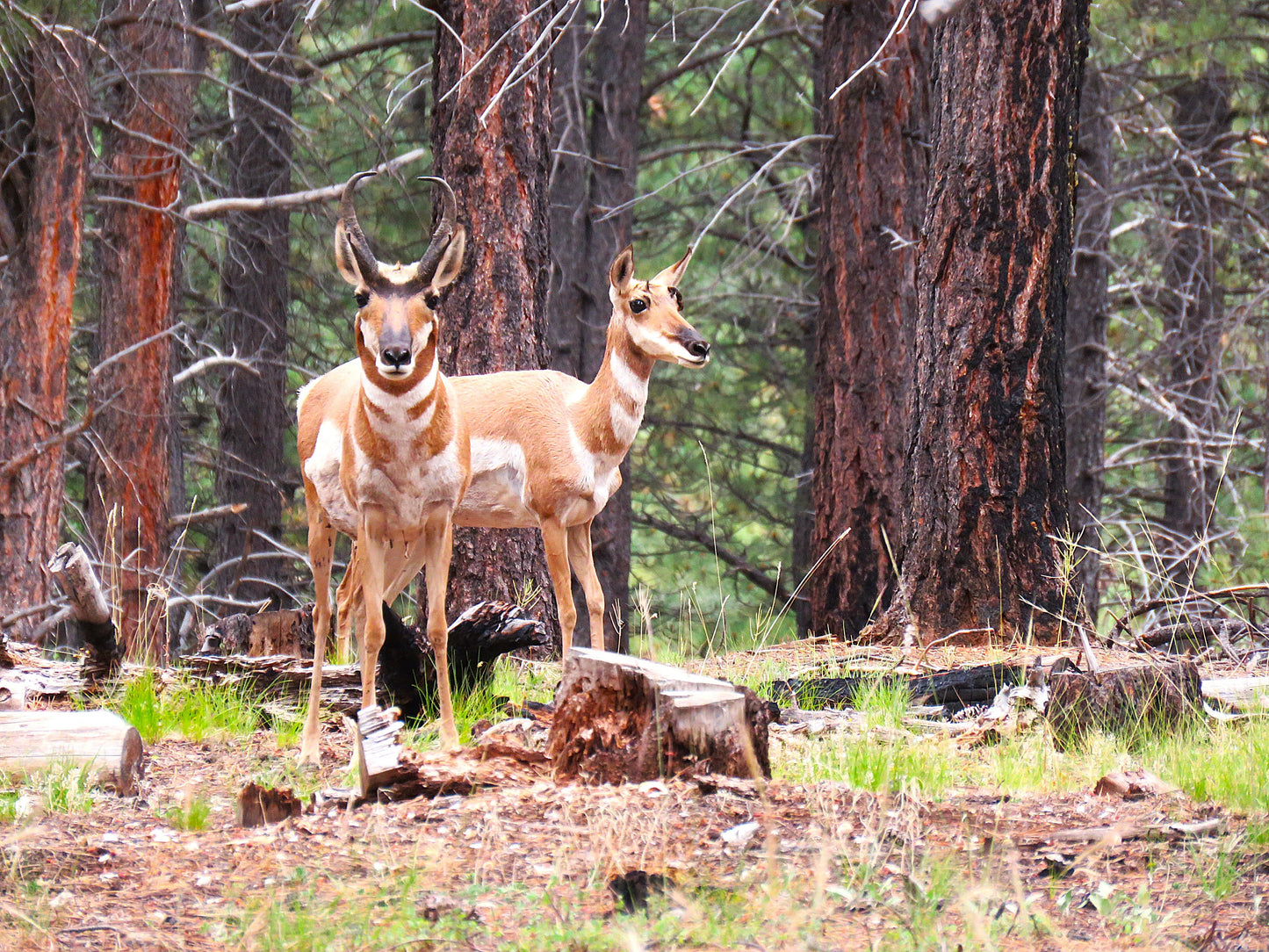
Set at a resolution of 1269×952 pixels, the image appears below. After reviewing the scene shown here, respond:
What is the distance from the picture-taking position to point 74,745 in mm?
4969

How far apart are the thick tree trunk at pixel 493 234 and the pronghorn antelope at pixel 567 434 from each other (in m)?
1.53

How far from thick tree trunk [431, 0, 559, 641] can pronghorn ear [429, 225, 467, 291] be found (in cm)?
343

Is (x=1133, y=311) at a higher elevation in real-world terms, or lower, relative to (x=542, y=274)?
Result: higher

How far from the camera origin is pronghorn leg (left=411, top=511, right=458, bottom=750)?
221 inches

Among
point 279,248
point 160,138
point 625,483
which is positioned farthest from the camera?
point 625,483

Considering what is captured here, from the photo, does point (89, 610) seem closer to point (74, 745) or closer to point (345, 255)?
point (74, 745)

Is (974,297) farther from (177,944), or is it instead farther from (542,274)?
(177,944)

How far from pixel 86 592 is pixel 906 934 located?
4.10m

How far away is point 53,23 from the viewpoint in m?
8.84

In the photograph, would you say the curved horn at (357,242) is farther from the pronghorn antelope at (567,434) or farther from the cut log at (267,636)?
the cut log at (267,636)

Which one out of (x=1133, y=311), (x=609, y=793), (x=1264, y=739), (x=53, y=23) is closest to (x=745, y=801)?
(x=609, y=793)

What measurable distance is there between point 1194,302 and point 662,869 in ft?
40.9

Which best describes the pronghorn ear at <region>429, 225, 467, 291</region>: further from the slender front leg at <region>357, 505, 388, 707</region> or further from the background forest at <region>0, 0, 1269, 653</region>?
the background forest at <region>0, 0, 1269, 653</region>

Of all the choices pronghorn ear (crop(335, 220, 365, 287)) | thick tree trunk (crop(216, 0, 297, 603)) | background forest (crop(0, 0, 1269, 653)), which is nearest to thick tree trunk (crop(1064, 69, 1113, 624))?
background forest (crop(0, 0, 1269, 653))
